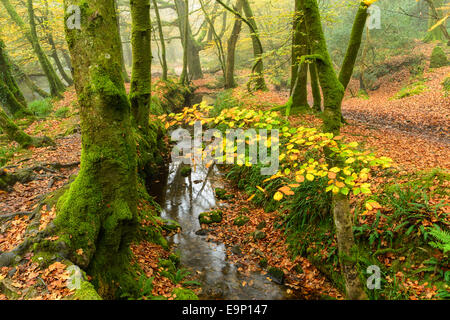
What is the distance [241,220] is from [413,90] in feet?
44.1

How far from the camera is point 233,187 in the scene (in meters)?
8.43

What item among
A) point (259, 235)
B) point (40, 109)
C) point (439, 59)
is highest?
point (439, 59)

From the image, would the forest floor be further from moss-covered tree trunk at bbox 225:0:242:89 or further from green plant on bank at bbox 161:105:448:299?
moss-covered tree trunk at bbox 225:0:242:89

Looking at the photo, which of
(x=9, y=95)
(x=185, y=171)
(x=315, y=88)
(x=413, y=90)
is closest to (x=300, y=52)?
(x=315, y=88)

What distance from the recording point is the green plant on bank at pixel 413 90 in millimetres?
13572

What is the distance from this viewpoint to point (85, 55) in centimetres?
332

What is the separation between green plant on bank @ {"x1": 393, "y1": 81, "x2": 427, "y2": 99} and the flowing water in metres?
12.0

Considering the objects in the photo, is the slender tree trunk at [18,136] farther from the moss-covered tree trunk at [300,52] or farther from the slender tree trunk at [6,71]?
the moss-covered tree trunk at [300,52]

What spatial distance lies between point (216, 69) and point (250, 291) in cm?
2594

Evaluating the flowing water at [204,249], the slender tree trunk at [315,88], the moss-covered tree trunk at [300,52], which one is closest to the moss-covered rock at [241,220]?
the flowing water at [204,249]

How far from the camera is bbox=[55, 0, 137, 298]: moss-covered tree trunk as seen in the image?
10.9 feet

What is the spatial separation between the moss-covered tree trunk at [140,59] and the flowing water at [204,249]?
248cm

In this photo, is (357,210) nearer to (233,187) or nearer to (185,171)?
(233,187)
